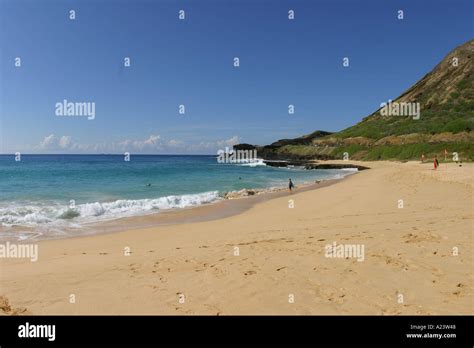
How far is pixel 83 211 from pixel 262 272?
1488cm

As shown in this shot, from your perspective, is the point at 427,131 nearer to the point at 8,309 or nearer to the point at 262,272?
the point at 262,272

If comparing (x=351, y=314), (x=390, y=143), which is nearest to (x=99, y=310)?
(x=351, y=314)

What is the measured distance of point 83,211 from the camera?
18.6 metres

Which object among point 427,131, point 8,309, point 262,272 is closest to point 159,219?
point 262,272

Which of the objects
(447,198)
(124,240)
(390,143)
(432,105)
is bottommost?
(124,240)

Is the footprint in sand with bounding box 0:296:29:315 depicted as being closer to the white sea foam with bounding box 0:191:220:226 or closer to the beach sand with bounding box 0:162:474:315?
the beach sand with bounding box 0:162:474:315

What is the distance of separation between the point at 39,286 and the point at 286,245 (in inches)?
234

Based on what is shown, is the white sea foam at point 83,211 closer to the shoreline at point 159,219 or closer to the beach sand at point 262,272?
the shoreline at point 159,219

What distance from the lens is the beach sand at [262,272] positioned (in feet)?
17.7

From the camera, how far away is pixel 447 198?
50.6 ft

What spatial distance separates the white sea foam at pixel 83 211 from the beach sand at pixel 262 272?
16.6 feet
